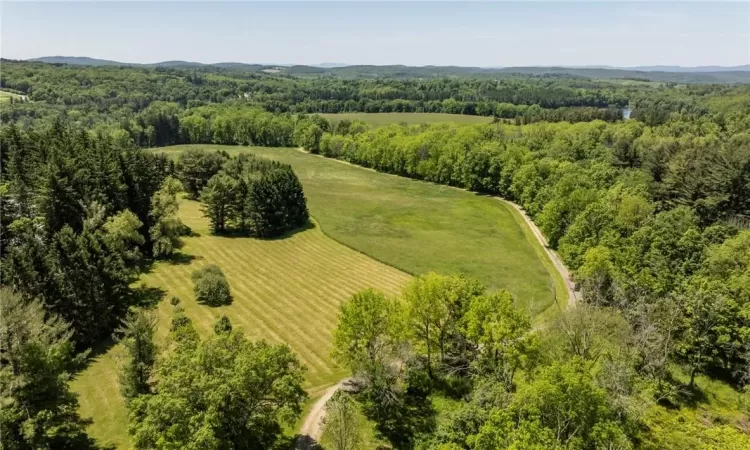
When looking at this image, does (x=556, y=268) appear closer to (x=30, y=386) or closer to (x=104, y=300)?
(x=104, y=300)

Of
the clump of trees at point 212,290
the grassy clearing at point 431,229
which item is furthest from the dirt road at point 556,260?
the clump of trees at point 212,290

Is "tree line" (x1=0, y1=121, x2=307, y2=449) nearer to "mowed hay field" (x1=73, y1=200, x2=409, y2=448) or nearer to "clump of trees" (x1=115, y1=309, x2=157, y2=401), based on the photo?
"clump of trees" (x1=115, y1=309, x2=157, y2=401)

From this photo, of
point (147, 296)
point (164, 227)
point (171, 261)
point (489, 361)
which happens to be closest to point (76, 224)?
point (164, 227)

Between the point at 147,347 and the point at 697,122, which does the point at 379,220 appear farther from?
the point at 697,122

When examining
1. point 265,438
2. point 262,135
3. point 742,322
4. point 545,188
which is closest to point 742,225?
point 742,322

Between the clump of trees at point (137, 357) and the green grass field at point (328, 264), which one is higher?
the clump of trees at point (137, 357)

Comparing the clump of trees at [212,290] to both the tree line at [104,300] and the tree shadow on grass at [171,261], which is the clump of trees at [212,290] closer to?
the tree line at [104,300]
